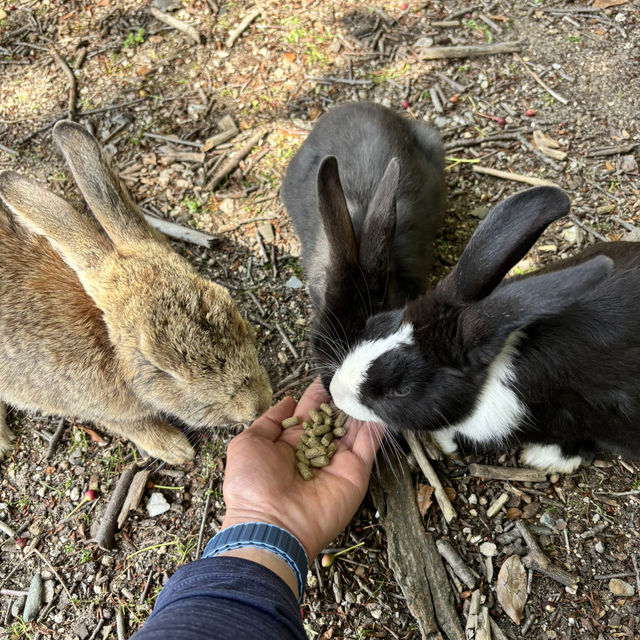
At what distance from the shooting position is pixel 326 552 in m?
3.19

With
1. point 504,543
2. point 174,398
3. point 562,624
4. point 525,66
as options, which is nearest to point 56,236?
point 174,398

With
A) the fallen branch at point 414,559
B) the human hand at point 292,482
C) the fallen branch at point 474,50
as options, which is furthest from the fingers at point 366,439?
the fallen branch at point 474,50

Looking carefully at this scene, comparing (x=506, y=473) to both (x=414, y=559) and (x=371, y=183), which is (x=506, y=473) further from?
(x=371, y=183)

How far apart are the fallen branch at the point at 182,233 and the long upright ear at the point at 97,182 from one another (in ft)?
3.67

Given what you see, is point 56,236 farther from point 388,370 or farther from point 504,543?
point 504,543

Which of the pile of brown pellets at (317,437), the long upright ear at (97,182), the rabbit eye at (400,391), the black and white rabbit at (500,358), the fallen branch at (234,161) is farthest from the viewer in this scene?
the fallen branch at (234,161)

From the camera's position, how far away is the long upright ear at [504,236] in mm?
2330

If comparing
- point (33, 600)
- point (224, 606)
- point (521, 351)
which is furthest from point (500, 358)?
point (33, 600)

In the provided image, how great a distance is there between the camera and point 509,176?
14.3 feet

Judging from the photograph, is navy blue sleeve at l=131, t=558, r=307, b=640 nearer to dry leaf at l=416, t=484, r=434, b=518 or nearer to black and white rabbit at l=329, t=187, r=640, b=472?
black and white rabbit at l=329, t=187, r=640, b=472

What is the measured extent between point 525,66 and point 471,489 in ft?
12.3

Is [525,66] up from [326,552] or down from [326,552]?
up

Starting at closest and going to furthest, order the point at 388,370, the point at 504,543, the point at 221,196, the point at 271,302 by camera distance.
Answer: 1. the point at 388,370
2. the point at 504,543
3. the point at 271,302
4. the point at 221,196

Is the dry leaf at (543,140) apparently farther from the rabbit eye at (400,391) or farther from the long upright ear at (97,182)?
the long upright ear at (97,182)
